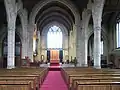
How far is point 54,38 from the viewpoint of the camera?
48.6m

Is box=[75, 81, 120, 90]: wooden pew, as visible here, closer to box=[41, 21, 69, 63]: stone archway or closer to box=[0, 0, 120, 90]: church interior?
box=[0, 0, 120, 90]: church interior

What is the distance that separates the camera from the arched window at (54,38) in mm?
48344

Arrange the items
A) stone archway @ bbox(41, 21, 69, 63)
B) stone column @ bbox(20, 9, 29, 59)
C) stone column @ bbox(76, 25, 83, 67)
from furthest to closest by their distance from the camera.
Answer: stone archway @ bbox(41, 21, 69, 63), stone column @ bbox(76, 25, 83, 67), stone column @ bbox(20, 9, 29, 59)

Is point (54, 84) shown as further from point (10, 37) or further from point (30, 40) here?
point (30, 40)

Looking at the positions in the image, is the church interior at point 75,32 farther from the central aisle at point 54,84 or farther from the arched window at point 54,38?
the arched window at point 54,38

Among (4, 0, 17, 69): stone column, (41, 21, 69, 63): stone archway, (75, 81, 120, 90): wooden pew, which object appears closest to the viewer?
(75, 81, 120, 90): wooden pew

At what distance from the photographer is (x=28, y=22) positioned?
89.6 ft

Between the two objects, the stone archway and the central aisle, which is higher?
the stone archway

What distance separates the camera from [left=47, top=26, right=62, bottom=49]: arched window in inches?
1903

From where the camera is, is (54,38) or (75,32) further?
(54,38)

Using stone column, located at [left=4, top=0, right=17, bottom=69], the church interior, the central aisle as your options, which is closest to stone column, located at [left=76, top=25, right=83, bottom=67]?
the church interior

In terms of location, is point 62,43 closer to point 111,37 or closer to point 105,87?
point 111,37

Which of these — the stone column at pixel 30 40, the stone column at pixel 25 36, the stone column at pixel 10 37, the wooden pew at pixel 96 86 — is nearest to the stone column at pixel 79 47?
the stone column at pixel 30 40

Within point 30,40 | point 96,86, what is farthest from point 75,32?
point 96,86
